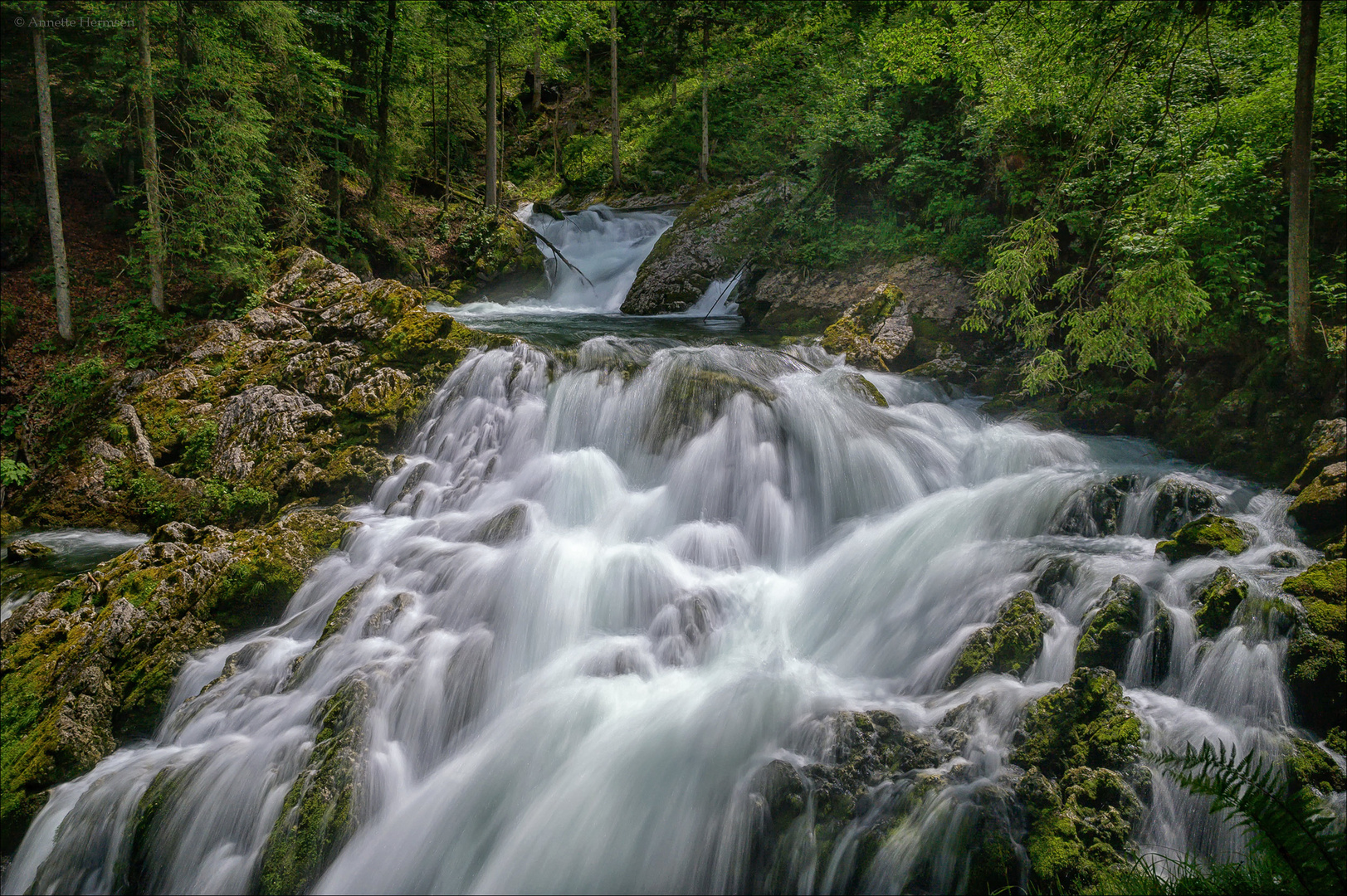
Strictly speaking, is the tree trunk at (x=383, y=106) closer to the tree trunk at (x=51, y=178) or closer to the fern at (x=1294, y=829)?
the tree trunk at (x=51, y=178)

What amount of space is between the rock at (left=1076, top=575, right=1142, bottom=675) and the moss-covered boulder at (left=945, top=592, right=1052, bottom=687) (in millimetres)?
276

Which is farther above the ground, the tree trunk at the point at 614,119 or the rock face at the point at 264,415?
the tree trunk at the point at 614,119

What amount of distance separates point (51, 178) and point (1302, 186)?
15.1 meters

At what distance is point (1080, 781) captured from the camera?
3588mm

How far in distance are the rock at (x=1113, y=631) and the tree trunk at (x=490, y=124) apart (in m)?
17.2

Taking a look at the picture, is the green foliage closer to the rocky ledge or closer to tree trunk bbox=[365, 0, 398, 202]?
the rocky ledge

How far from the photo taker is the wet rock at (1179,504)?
19.5 feet

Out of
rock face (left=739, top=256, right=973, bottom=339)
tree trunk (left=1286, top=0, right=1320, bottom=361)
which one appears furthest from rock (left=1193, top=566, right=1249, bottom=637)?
rock face (left=739, top=256, right=973, bottom=339)

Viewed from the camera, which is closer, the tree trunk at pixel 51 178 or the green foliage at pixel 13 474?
the green foliage at pixel 13 474

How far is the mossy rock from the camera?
12.1 feet

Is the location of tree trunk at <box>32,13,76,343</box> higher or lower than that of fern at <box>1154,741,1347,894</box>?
higher

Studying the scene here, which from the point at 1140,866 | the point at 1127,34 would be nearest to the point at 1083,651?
the point at 1140,866

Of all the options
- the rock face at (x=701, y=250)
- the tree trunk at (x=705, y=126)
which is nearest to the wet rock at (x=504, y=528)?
the rock face at (x=701, y=250)

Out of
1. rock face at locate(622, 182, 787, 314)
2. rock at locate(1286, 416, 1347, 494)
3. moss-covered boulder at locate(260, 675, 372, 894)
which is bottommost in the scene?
moss-covered boulder at locate(260, 675, 372, 894)
